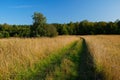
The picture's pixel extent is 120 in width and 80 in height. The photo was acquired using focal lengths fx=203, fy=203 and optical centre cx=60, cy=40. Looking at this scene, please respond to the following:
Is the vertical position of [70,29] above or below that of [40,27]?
below

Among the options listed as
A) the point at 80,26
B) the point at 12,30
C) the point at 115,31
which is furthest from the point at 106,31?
the point at 12,30

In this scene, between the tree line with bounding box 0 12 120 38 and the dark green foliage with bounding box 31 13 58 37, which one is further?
the tree line with bounding box 0 12 120 38

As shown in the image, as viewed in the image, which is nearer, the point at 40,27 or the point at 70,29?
the point at 40,27

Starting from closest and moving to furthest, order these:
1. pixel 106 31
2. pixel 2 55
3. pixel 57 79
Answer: pixel 57 79, pixel 2 55, pixel 106 31

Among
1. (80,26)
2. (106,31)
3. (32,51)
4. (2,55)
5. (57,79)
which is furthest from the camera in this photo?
(80,26)

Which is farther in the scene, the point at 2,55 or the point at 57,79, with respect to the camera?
the point at 2,55

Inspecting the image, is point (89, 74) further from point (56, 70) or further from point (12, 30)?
point (12, 30)

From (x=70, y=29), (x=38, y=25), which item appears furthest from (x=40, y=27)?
(x=70, y=29)

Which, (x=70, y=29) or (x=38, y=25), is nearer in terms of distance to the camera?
(x=38, y=25)

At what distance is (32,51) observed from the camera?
984 centimetres

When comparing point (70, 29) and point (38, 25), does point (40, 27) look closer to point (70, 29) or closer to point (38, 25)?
point (38, 25)

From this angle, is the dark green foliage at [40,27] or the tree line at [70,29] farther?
the tree line at [70,29]

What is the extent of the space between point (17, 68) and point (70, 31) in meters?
67.8

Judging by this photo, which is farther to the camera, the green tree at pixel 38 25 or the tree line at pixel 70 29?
the tree line at pixel 70 29
